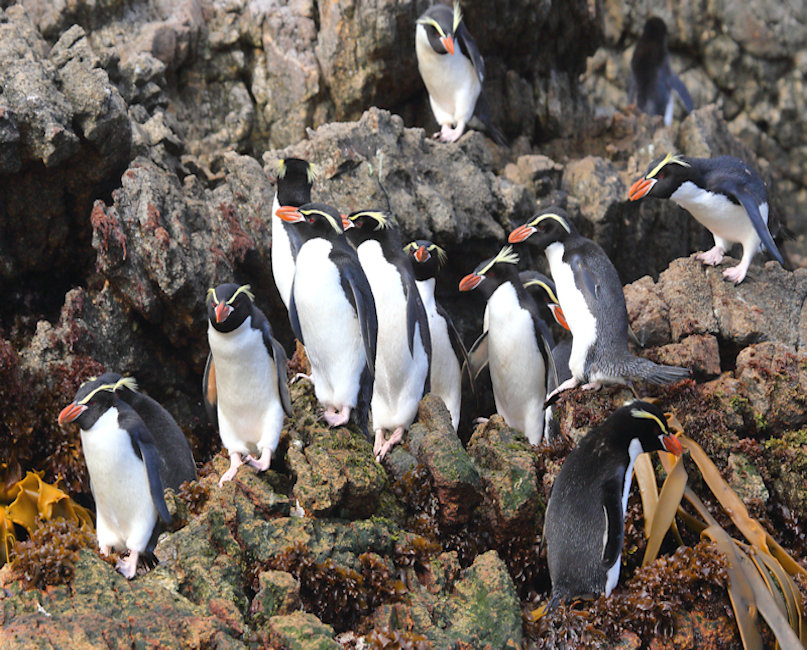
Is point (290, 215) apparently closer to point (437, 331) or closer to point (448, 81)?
point (437, 331)

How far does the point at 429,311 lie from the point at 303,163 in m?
1.51

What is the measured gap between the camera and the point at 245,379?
5.40 meters

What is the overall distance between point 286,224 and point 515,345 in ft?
6.43

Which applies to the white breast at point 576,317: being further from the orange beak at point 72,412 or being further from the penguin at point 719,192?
the orange beak at point 72,412

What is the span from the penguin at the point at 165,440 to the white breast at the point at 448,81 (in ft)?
15.3

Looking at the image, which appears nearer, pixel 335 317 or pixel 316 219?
pixel 335 317

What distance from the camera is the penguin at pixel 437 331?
7.12m

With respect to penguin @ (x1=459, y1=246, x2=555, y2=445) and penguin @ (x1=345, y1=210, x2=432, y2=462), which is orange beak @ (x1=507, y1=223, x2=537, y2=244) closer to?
penguin @ (x1=459, y1=246, x2=555, y2=445)

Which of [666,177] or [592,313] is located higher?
[666,177]

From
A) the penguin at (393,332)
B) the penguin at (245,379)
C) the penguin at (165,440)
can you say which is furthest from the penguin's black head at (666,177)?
the penguin at (165,440)

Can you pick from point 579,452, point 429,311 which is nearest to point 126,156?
point 429,311

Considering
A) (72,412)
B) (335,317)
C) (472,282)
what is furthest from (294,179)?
(72,412)

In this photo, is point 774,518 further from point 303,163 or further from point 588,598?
point 303,163

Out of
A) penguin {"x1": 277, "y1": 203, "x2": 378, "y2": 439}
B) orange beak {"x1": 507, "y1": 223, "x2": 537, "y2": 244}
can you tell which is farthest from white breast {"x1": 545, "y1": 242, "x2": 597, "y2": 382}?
penguin {"x1": 277, "y1": 203, "x2": 378, "y2": 439}
